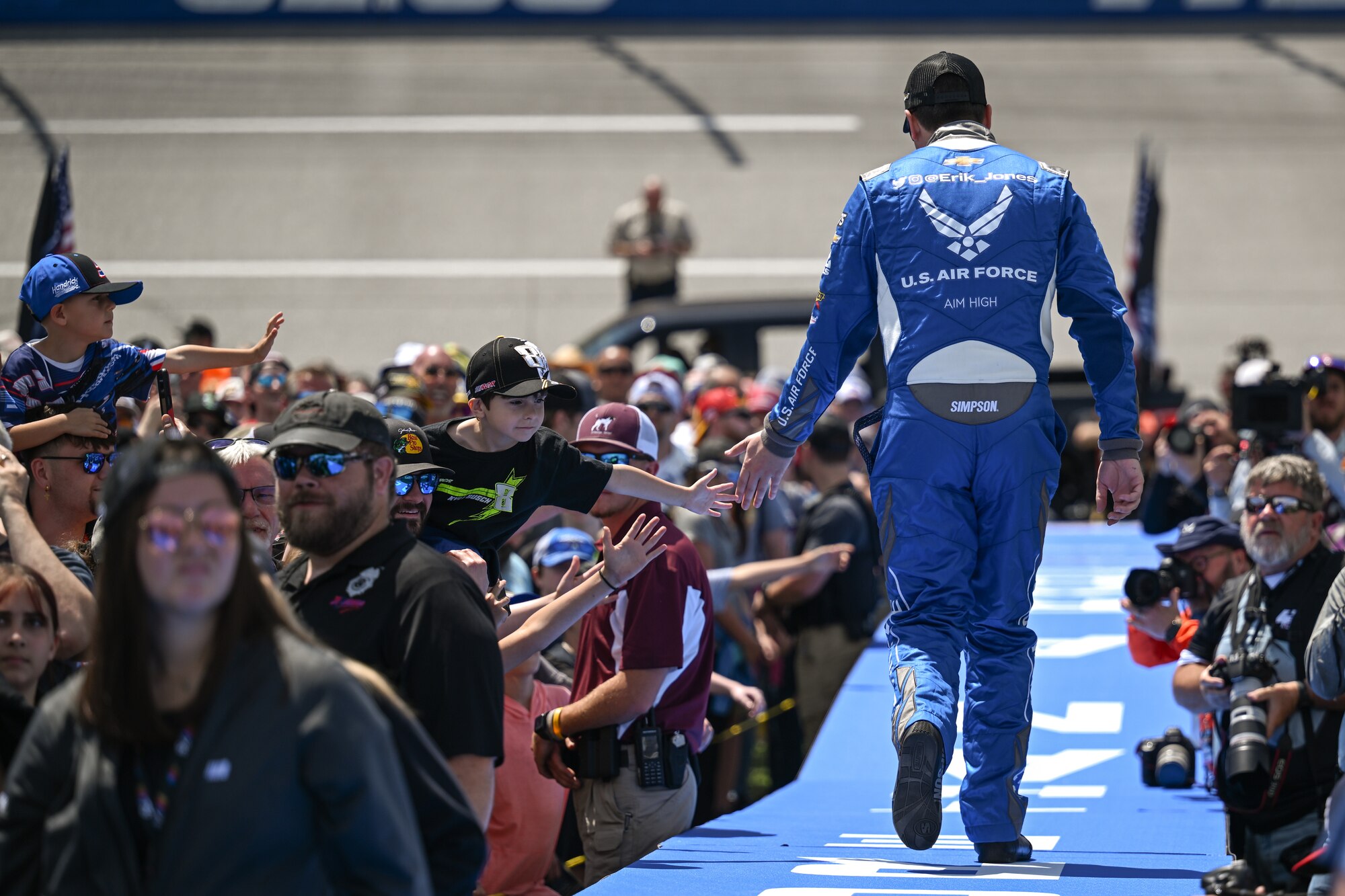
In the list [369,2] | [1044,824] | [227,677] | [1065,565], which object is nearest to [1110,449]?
[1044,824]

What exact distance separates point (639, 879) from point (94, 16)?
59.2ft

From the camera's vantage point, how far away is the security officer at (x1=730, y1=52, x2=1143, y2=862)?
169 inches

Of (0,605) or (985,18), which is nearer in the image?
(0,605)

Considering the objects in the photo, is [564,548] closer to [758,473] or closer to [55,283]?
[758,473]

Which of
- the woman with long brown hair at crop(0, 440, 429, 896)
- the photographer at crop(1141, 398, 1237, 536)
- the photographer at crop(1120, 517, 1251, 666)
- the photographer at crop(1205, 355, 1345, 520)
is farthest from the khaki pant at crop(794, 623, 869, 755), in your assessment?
the woman with long brown hair at crop(0, 440, 429, 896)

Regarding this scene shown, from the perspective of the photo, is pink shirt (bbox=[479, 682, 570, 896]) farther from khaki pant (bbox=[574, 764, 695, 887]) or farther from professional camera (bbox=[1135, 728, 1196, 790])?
professional camera (bbox=[1135, 728, 1196, 790])

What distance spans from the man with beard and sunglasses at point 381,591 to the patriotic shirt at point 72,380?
2.05 m

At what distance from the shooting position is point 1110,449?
438 centimetres

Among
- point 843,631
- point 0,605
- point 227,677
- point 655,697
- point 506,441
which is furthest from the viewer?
point 843,631

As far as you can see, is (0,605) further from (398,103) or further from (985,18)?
(985,18)

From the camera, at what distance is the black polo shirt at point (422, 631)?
3.05 metres

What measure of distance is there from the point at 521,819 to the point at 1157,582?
2547mm

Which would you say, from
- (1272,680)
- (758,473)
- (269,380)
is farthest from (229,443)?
(1272,680)

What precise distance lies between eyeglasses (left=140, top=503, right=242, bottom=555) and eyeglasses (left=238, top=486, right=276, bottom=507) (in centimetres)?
206
